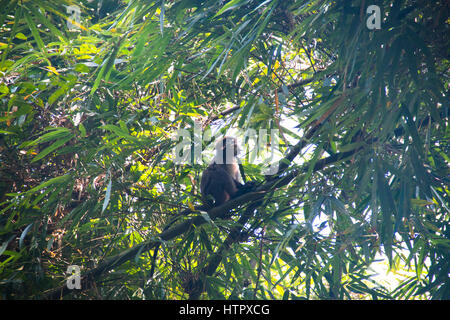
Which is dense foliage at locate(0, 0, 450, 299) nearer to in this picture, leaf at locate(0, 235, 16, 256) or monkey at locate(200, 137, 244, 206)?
leaf at locate(0, 235, 16, 256)

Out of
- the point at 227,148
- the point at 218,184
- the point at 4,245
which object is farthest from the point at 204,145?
the point at 4,245

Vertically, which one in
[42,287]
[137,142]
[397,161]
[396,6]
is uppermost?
[396,6]

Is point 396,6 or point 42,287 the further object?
point 42,287

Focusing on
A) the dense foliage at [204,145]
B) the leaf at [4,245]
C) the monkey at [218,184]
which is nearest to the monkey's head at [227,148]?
the monkey at [218,184]

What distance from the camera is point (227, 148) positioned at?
3885mm

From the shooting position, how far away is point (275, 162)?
2.81 m

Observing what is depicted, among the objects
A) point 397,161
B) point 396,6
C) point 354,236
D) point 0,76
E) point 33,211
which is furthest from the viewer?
point 33,211

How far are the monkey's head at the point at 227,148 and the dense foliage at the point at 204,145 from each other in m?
0.56

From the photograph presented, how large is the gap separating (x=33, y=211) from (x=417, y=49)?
273 cm

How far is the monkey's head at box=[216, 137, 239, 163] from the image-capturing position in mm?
3859

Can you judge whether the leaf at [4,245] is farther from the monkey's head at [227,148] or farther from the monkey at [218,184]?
the monkey's head at [227,148]

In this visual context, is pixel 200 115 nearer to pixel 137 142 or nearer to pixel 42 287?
pixel 137 142

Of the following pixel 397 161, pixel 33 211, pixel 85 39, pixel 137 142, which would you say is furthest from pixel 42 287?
pixel 397 161

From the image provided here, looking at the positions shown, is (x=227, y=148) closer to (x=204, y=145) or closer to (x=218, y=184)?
(x=218, y=184)
